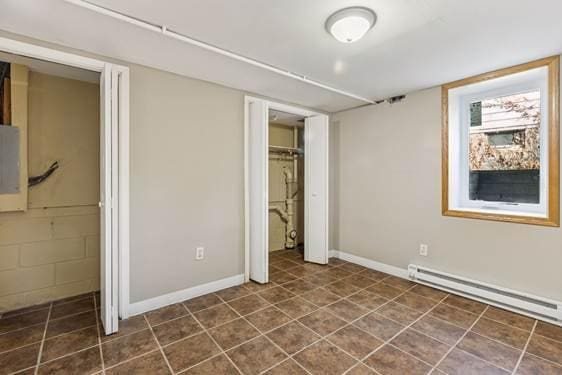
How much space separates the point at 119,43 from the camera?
6.42 ft

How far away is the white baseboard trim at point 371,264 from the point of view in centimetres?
318

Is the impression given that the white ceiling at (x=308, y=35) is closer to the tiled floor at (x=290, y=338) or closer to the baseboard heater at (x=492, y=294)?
the baseboard heater at (x=492, y=294)

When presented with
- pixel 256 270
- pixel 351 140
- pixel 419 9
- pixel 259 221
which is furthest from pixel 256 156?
pixel 419 9

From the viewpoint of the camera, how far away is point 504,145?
2.60 meters

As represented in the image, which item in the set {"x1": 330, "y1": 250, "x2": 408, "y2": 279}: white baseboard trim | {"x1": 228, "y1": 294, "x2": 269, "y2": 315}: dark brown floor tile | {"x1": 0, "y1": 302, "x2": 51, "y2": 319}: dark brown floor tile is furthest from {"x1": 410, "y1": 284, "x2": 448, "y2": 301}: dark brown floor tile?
{"x1": 0, "y1": 302, "x2": 51, "y2": 319}: dark brown floor tile

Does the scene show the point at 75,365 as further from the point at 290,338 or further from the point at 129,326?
the point at 290,338

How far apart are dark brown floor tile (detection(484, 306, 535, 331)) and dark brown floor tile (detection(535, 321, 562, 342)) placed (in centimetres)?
5

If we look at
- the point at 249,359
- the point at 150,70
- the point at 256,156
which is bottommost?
the point at 249,359

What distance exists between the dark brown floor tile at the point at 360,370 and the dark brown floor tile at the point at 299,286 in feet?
3.73

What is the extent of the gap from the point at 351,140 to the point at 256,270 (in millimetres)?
2173

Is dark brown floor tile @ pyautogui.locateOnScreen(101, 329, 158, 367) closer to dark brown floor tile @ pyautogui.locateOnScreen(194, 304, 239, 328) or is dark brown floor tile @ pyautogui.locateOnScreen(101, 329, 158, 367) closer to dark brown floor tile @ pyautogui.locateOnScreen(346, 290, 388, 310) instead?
dark brown floor tile @ pyautogui.locateOnScreen(194, 304, 239, 328)

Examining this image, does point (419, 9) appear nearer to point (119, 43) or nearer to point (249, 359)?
point (119, 43)

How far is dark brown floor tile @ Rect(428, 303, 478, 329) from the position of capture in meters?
2.16

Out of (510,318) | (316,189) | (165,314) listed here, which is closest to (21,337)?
(165,314)
